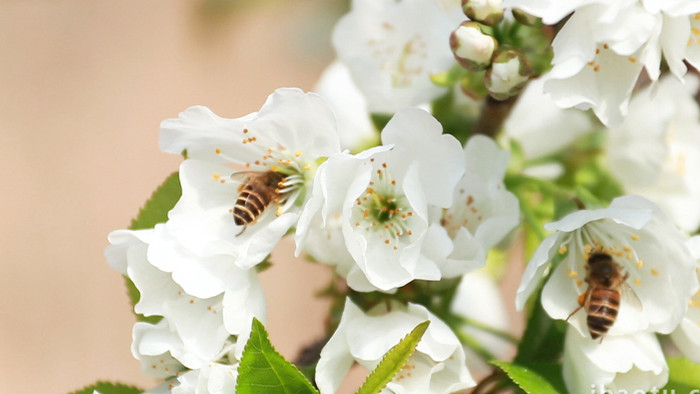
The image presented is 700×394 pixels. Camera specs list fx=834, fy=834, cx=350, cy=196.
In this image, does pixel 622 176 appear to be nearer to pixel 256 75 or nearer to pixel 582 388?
pixel 582 388

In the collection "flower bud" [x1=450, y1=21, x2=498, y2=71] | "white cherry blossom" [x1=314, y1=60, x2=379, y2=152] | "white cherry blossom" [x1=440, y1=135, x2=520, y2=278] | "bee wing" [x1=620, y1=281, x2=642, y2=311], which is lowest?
"bee wing" [x1=620, y1=281, x2=642, y2=311]

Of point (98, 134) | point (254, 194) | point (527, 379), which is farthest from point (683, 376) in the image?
point (98, 134)

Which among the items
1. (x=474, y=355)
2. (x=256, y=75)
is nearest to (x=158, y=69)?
(x=256, y=75)

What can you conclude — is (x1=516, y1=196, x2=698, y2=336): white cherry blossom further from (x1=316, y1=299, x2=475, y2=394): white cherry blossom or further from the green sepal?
the green sepal

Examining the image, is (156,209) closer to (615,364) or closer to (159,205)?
(159,205)

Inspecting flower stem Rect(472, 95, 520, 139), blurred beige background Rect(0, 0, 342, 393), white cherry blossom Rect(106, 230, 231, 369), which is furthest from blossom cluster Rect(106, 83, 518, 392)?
blurred beige background Rect(0, 0, 342, 393)

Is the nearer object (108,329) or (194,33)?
(108,329)

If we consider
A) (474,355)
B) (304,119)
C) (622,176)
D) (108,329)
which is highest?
(304,119)
